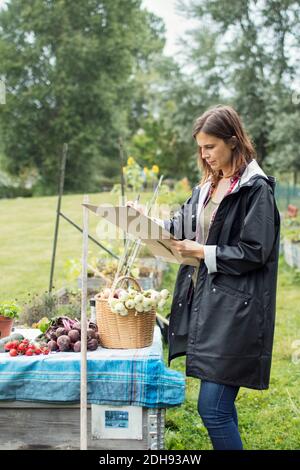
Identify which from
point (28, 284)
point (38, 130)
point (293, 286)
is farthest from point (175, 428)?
point (38, 130)

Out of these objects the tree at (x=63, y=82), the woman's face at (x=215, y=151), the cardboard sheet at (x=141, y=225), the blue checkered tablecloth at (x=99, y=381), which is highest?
the tree at (x=63, y=82)

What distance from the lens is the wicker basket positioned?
106 inches

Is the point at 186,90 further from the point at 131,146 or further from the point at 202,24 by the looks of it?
the point at 131,146

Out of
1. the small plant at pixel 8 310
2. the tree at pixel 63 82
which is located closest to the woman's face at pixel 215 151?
the small plant at pixel 8 310

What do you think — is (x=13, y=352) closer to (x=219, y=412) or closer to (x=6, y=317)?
(x=6, y=317)

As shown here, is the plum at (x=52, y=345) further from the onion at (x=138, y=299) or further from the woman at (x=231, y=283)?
the woman at (x=231, y=283)

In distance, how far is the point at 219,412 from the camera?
221 centimetres

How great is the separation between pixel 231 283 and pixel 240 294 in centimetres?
5

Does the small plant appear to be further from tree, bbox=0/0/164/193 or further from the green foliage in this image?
tree, bbox=0/0/164/193

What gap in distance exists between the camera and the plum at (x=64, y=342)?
2.70m

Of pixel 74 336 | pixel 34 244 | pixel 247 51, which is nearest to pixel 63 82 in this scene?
pixel 247 51

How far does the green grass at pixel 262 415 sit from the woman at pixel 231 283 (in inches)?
36.2

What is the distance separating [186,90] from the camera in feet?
64.8
